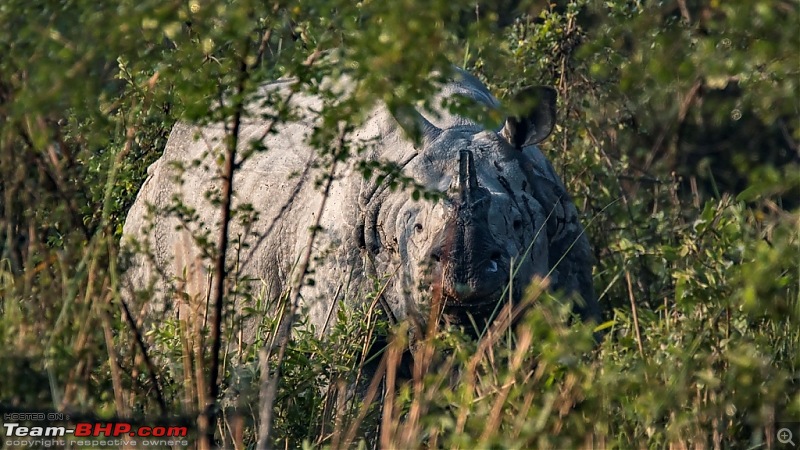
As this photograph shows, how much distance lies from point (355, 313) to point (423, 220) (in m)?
1.02

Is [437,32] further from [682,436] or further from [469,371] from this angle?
[682,436]

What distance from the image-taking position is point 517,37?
9.46 metres

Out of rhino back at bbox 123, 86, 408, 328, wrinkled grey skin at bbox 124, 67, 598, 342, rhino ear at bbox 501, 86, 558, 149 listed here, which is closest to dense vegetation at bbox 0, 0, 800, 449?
wrinkled grey skin at bbox 124, 67, 598, 342

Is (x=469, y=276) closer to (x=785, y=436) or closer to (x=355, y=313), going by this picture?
(x=355, y=313)

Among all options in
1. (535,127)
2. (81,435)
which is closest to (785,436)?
(81,435)

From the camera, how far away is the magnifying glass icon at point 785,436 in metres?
4.95

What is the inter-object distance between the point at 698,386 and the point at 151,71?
2.75 meters

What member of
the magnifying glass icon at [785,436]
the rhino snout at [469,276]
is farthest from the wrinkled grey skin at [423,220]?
the magnifying glass icon at [785,436]

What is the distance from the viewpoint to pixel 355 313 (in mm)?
→ 6016

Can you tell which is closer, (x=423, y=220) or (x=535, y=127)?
(x=423, y=220)

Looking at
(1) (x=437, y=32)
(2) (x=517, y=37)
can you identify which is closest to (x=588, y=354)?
(1) (x=437, y=32)

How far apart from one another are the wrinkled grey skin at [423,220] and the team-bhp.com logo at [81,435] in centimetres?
193

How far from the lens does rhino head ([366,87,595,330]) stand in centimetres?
657

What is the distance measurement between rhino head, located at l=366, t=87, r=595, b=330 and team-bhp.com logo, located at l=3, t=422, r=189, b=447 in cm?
193
